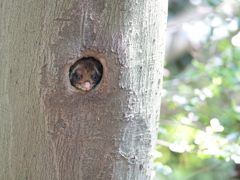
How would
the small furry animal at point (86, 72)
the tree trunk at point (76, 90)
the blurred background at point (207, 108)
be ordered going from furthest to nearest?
the blurred background at point (207, 108) → the small furry animal at point (86, 72) → the tree trunk at point (76, 90)

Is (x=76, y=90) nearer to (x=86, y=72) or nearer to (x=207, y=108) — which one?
(x=86, y=72)

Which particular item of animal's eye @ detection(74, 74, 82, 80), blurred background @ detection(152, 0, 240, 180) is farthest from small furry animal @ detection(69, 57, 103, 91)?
blurred background @ detection(152, 0, 240, 180)

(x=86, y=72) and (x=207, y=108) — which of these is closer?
(x=86, y=72)

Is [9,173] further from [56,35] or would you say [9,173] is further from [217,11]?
[217,11]

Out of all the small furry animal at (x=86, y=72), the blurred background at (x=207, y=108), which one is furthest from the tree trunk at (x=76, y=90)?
the blurred background at (x=207, y=108)

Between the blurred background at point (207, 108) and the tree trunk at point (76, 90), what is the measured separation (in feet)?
1.54

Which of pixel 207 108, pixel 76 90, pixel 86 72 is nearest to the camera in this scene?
pixel 76 90

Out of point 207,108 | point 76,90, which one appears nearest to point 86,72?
point 76,90

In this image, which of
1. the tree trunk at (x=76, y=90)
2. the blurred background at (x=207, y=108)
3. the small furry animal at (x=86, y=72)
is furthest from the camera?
the blurred background at (x=207, y=108)

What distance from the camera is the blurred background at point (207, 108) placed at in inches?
61.1

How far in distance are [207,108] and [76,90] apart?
2.16 meters

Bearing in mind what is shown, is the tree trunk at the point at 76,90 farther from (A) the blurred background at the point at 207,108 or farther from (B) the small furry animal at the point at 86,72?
(A) the blurred background at the point at 207,108

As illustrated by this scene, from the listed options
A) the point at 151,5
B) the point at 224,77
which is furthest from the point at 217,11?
the point at 151,5

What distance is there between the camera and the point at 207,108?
2971mm
